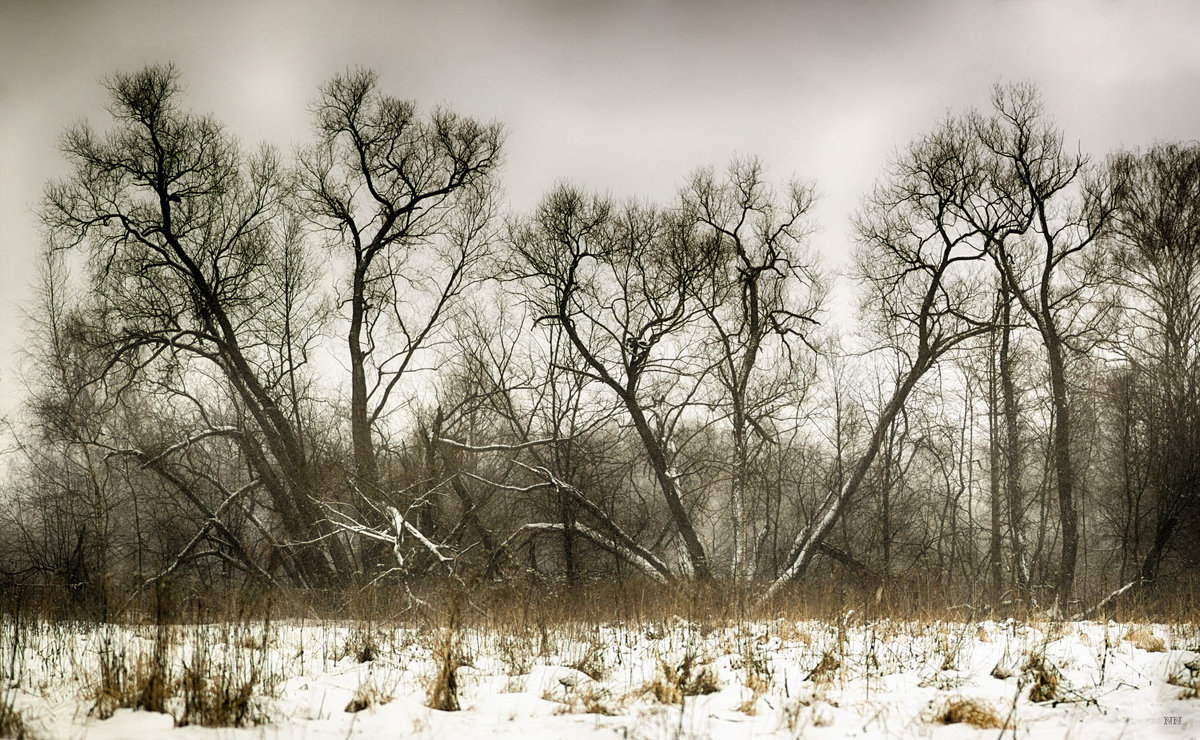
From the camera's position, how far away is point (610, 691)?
17.3ft

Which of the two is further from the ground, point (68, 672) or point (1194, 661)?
point (1194, 661)

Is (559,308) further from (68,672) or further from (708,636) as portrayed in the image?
(68,672)

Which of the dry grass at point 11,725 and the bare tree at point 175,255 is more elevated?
the bare tree at point 175,255

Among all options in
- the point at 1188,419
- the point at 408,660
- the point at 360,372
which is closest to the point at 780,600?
the point at 408,660

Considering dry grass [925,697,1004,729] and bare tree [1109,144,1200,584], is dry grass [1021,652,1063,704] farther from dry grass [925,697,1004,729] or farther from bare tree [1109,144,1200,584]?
bare tree [1109,144,1200,584]

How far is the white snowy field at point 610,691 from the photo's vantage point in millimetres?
4379

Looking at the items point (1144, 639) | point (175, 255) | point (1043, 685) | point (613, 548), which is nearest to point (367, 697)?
point (1043, 685)

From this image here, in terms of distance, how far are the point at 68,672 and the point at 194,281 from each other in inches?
464

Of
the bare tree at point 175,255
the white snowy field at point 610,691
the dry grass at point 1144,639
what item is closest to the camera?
the white snowy field at point 610,691

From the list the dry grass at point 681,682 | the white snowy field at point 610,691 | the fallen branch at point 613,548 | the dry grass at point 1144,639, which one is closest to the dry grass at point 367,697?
the white snowy field at point 610,691

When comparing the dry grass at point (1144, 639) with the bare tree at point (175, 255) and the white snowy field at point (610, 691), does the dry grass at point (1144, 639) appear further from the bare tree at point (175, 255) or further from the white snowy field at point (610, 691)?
the bare tree at point (175, 255)

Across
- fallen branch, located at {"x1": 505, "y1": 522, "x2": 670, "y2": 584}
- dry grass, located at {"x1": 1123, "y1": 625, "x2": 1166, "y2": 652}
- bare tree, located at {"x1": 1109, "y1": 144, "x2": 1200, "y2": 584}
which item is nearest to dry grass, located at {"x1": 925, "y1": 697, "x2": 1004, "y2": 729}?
dry grass, located at {"x1": 1123, "y1": 625, "x2": 1166, "y2": 652}

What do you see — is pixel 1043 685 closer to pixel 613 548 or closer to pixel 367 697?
pixel 367 697

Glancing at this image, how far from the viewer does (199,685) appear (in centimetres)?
436
